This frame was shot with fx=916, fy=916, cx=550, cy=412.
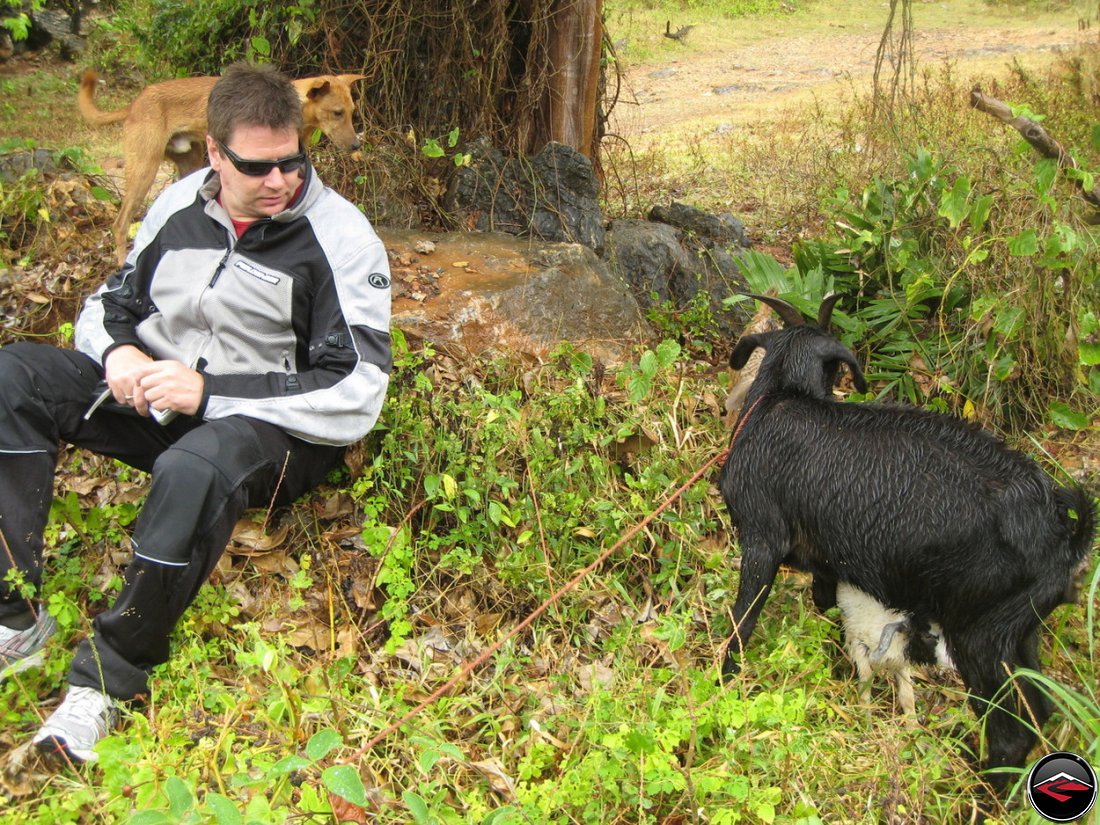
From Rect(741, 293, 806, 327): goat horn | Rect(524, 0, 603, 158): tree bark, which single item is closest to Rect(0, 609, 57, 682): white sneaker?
Rect(741, 293, 806, 327): goat horn

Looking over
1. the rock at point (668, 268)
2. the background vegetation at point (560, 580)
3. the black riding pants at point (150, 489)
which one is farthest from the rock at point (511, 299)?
the black riding pants at point (150, 489)

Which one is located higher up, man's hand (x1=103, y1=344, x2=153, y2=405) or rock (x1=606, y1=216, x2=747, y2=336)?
man's hand (x1=103, y1=344, x2=153, y2=405)

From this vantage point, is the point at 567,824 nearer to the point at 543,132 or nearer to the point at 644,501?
the point at 644,501

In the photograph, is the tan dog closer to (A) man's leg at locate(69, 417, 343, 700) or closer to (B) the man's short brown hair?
(B) the man's short brown hair

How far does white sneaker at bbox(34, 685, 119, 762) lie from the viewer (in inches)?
106

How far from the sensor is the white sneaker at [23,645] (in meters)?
2.94

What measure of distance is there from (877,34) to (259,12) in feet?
42.2

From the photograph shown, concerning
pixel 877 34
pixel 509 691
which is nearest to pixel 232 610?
pixel 509 691

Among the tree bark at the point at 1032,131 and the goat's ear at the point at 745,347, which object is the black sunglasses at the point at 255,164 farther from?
the tree bark at the point at 1032,131

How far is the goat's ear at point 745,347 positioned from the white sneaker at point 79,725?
2446 millimetres

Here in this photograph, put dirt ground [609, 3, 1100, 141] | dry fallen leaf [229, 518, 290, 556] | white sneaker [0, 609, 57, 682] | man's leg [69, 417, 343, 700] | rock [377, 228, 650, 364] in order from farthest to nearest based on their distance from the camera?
dirt ground [609, 3, 1100, 141], rock [377, 228, 650, 364], dry fallen leaf [229, 518, 290, 556], white sneaker [0, 609, 57, 682], man's leg [69, 417, 343, 700]

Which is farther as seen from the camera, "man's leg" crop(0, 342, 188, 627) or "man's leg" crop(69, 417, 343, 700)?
"man's leg" crop(0, 342, 188, 627)

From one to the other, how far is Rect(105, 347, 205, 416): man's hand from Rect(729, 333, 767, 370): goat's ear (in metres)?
1.95

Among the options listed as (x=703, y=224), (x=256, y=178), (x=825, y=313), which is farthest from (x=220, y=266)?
(x=703, y=224)
